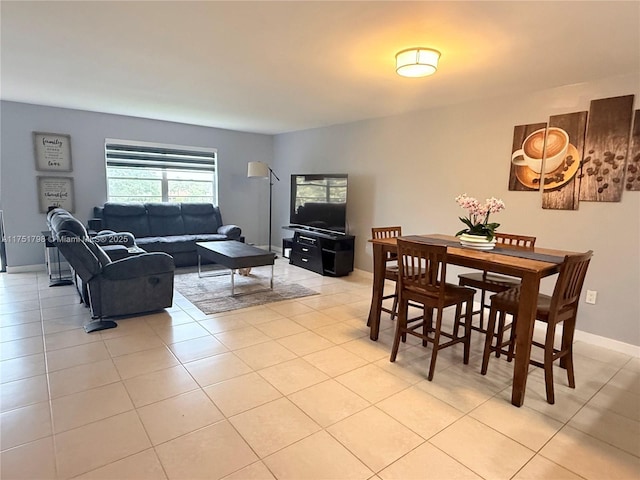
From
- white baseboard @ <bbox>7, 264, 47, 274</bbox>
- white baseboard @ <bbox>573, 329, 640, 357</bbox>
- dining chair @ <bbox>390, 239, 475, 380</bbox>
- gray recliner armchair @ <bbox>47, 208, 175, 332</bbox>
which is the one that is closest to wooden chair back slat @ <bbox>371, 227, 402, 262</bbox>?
dining chair @ <bbox>390, 239, 475, 380</bbox>

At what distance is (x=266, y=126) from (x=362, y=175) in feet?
6.46

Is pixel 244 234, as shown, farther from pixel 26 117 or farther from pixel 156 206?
pixel 26 117

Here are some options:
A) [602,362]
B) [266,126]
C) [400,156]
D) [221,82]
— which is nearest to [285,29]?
[221,82]

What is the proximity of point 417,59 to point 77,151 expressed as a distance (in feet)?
16.5

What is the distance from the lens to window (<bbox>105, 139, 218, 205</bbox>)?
5.62 m

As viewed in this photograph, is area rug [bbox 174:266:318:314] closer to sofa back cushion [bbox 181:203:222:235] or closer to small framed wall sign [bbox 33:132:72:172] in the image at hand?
sofa back cushion [bbox 181:203:222:235]

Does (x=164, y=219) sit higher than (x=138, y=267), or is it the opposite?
(x=164, y=219)

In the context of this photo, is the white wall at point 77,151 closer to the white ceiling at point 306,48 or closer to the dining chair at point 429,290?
the white ceiling at point 306,48

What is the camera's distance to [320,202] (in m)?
5.62

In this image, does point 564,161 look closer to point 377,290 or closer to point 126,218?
point 377,290

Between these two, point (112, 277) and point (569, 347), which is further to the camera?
point (112, 277)

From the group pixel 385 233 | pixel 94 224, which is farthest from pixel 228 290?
pixel 94 224

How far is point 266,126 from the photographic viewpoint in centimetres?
603

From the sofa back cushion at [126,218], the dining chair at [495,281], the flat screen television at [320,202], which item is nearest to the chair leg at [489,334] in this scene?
the dining chair at [495,281]
